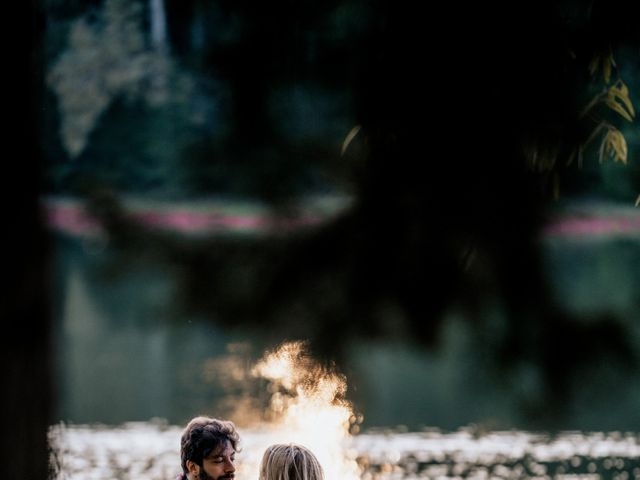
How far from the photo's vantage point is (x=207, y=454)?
2.36m

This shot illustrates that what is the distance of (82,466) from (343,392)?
20.2 ft

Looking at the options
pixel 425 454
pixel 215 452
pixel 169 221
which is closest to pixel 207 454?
pixel 215 452

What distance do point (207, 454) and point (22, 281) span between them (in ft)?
1.98

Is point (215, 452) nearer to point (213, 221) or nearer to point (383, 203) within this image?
point (383, 203)

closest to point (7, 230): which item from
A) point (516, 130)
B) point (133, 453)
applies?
point (516, 130)

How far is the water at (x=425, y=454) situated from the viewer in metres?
9.16

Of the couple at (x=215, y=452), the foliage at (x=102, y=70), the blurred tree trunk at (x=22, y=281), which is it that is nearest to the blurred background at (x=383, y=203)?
the blurred tree trunk at (x=22, y=281)

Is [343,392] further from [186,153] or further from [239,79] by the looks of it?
[186,153]

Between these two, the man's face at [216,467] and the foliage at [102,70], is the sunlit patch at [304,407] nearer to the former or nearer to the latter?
the man's face at [216,467]

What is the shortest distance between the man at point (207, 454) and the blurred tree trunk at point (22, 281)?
1.56ft

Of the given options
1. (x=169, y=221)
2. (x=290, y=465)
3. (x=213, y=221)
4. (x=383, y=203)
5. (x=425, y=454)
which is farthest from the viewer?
(x=425, y=454)

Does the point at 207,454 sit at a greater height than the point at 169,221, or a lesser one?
lesser

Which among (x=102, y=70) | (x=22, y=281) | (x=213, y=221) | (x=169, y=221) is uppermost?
(x=102, y=70)

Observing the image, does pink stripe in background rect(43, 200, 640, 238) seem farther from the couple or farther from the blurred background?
the couple
